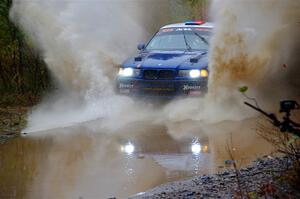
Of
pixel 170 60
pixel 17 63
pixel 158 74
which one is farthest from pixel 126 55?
pixel 158 74

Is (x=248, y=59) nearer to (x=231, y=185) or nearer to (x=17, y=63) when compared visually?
(x=17, y=63)

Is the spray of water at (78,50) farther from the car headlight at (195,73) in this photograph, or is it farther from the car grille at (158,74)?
the car headlight at (195,73)

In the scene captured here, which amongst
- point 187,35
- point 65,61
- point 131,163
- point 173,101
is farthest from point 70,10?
point 131,163

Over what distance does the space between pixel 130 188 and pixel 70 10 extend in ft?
28.8

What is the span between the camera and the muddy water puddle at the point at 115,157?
6.87 meters

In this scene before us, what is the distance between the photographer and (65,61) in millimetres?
14055

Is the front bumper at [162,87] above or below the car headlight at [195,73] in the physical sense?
below

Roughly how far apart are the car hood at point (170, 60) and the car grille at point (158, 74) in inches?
3.5

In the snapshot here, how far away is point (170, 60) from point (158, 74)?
0.46 meters

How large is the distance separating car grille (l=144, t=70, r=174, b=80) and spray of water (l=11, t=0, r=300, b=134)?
54cm

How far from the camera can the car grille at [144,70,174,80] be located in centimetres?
1130

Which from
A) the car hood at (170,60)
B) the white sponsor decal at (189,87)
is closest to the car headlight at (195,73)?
the car hood at (170,60)

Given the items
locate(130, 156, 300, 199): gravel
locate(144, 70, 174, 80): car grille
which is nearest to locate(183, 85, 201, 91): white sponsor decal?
locate(144, 70, 174, 80): car grille

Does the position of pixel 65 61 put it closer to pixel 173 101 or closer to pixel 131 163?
pixel 173 101
